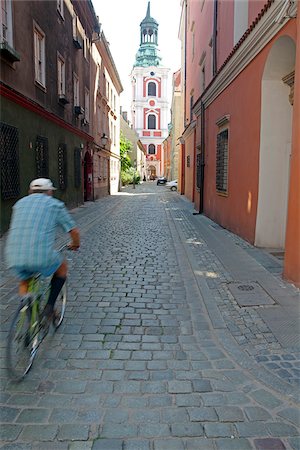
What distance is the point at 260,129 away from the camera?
805 centimetres

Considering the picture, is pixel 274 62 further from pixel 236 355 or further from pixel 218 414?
pixel 218 414

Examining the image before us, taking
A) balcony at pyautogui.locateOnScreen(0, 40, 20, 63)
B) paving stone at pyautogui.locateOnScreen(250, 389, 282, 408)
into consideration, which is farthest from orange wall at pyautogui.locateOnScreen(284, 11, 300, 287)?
balcony at pyautogui.locateOnScreen(0, 40, 20, 63)

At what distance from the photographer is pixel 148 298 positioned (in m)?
5.43

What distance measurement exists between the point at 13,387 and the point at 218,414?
1689 millimetres

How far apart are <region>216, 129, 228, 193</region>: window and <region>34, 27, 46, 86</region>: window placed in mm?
6129

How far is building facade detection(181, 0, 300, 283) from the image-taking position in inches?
240

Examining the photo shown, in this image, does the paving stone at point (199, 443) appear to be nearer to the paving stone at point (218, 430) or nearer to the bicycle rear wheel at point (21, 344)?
the paving stone at point (218, 430)

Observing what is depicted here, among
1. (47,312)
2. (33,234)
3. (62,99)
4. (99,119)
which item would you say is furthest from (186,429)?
(99,119)

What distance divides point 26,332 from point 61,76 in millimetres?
13879

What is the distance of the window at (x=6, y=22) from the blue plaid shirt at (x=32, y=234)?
25.8 feet

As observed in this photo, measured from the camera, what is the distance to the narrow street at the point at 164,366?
264 centimetres

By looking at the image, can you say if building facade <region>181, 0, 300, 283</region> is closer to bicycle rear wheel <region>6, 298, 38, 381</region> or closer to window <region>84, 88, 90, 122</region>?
bicycle rear wheel <region>6, 298, 38, 381</region>

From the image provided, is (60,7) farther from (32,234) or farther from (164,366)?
(164,366)

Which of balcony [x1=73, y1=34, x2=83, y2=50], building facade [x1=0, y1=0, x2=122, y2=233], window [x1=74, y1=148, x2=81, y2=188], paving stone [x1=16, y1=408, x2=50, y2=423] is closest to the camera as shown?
paving stone [x1=16, y1=408, x2=50, y2=423]
